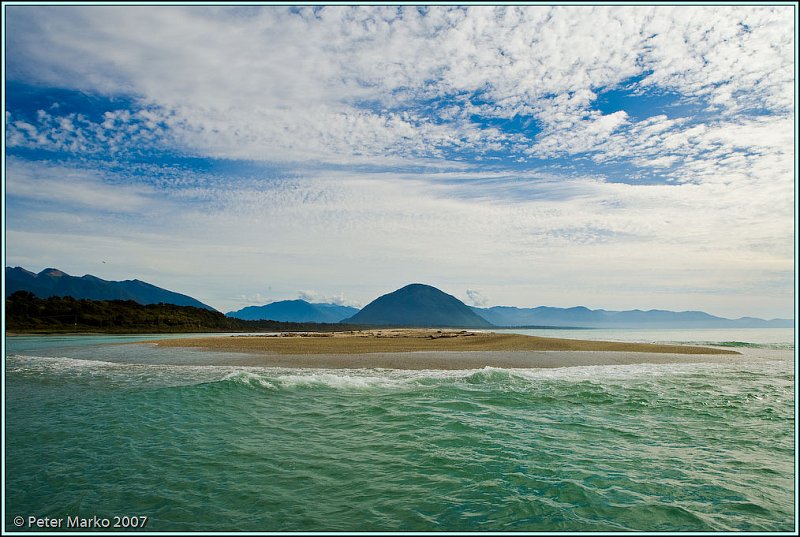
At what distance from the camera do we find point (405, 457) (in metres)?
10.8

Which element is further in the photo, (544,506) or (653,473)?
(653,473)

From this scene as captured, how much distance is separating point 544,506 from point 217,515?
582 centimetres

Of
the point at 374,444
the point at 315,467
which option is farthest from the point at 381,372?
the point at 315,467

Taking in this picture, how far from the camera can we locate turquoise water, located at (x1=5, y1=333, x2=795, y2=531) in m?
7.97

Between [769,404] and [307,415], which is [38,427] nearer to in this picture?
[307,415]

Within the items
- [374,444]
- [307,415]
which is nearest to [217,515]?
[374,444]

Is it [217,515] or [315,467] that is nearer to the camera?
[217,515]

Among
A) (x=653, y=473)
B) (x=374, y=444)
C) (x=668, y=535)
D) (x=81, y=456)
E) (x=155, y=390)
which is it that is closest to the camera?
(x=668, y=535)

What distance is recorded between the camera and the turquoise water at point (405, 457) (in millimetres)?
7973

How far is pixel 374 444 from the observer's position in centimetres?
1173

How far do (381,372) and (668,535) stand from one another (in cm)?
1921

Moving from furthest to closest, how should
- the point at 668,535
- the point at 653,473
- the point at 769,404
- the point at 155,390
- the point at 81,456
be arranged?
the point at 155,390 < the point at 769,404 < the point at 81,456 < the point at 653,473 < the point at 668,535

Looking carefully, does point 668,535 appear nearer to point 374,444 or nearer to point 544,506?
point 544,506

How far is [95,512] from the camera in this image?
8133mm
